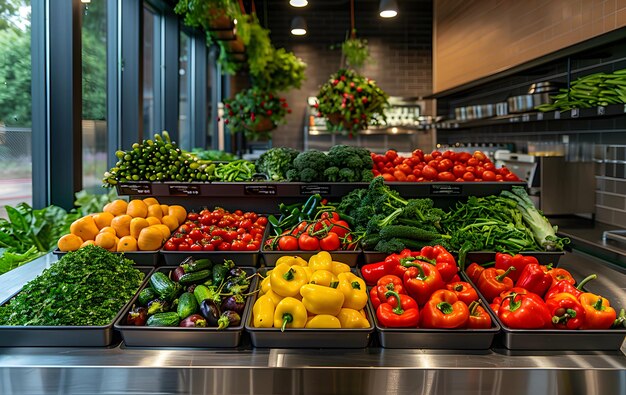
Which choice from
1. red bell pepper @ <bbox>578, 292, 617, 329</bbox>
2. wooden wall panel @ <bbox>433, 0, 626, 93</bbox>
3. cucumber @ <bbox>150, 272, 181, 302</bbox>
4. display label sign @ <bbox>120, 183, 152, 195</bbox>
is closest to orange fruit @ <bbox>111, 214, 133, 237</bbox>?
display label sign @ <bbox>120, 183, 152, 195</bbox>

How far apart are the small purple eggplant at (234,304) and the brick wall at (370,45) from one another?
34.9 ft

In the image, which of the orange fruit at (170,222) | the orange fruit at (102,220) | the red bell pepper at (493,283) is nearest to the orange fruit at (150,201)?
the orange fruit at (170,222)

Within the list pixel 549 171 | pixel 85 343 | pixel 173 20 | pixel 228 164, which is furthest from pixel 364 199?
pixel 173 20

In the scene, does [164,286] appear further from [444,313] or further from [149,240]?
[444,313]

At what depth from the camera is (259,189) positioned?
11.5ft

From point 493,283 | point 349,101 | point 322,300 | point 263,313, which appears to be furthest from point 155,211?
point 349,101

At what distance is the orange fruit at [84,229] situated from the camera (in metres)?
3.00

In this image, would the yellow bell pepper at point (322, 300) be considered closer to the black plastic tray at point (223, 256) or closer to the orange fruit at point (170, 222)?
the black plastic tray at point (223, 256)

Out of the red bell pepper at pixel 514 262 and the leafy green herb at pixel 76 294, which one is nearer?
the leafy green herb at pixel 76 294

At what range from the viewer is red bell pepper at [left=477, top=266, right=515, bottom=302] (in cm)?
240

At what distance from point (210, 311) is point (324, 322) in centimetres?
45

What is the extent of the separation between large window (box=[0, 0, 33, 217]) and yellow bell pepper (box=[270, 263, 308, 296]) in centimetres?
262

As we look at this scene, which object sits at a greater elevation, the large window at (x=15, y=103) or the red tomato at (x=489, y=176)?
the large window at (x=15, y=103)

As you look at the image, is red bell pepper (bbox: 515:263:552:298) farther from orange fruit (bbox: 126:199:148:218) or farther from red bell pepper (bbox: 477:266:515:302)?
orange fruit (bbox: 126:199:148:218)
